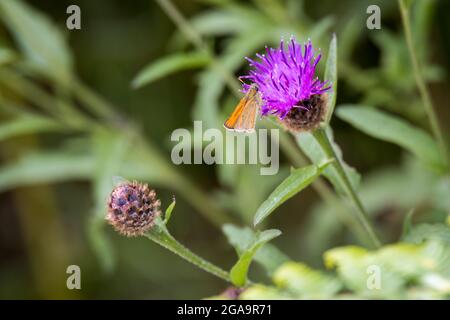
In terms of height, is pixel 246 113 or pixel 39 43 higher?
pixel 39 43

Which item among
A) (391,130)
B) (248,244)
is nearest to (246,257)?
(248,244)

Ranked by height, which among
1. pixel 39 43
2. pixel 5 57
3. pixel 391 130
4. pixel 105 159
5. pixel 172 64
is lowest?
pixel 391 130

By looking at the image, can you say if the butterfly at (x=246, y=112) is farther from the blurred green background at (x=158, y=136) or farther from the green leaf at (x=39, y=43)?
the green leaf at (x=39, y=43)

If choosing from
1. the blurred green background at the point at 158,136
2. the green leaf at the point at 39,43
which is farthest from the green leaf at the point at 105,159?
the green leaf at the point at 39,43

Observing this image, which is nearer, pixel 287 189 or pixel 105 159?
pixel 287 189

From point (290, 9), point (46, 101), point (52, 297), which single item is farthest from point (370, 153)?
point (52, 297)

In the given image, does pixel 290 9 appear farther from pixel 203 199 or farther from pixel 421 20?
pixel 203 199

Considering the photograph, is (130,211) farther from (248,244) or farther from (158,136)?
(158,136)
